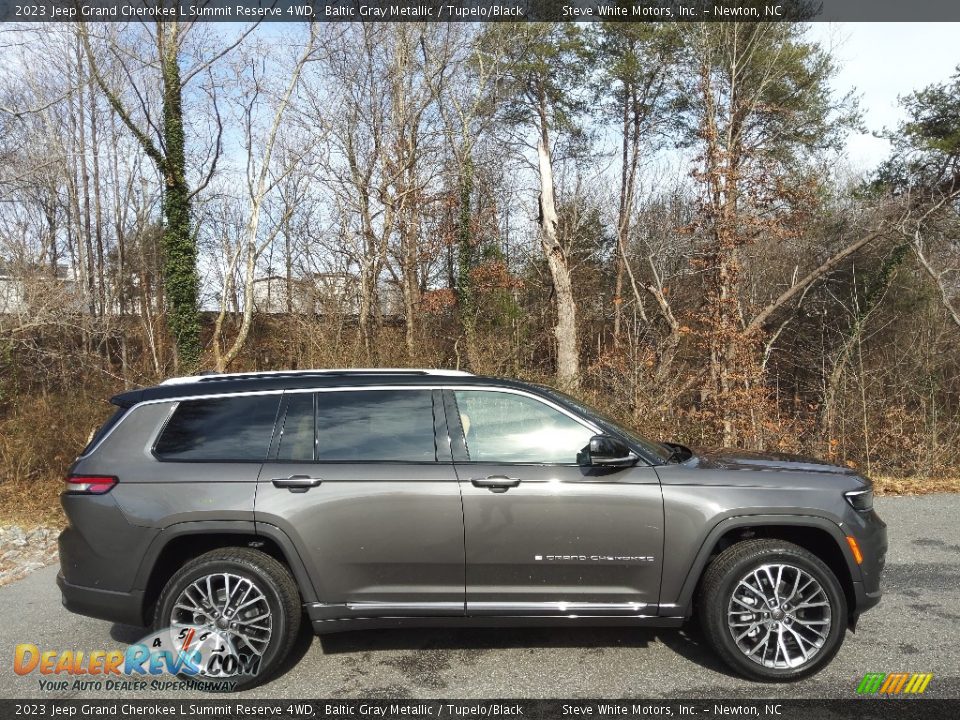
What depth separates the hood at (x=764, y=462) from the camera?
4.09 metres

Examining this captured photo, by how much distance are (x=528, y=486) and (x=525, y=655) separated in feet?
3.64

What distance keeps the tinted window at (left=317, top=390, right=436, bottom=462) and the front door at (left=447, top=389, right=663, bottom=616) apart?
381mm

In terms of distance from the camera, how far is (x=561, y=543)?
3809 mm

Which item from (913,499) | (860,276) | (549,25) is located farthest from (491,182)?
(913,499)

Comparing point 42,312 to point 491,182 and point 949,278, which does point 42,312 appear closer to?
point 491,182

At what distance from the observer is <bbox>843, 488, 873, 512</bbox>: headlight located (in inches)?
154

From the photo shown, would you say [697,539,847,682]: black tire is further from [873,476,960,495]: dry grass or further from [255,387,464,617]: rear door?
[873,476,960,495]: dry grass

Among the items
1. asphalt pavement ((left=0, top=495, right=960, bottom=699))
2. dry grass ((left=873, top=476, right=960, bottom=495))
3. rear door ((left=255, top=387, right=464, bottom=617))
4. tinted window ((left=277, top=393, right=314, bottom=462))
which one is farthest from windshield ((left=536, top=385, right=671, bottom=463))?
dry grass ((left=873, top=476, right=960, bottom=495))

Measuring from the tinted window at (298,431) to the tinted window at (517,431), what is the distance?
0.92 metres

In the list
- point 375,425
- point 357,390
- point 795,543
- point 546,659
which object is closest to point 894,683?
point 795,543

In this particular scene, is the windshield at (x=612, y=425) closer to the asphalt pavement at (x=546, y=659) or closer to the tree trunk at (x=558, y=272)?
the asphalt pavement at (x=546, y=659)

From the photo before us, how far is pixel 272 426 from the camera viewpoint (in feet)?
13.4

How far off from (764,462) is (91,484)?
4064mm

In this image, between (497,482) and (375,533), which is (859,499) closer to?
(497,482)
